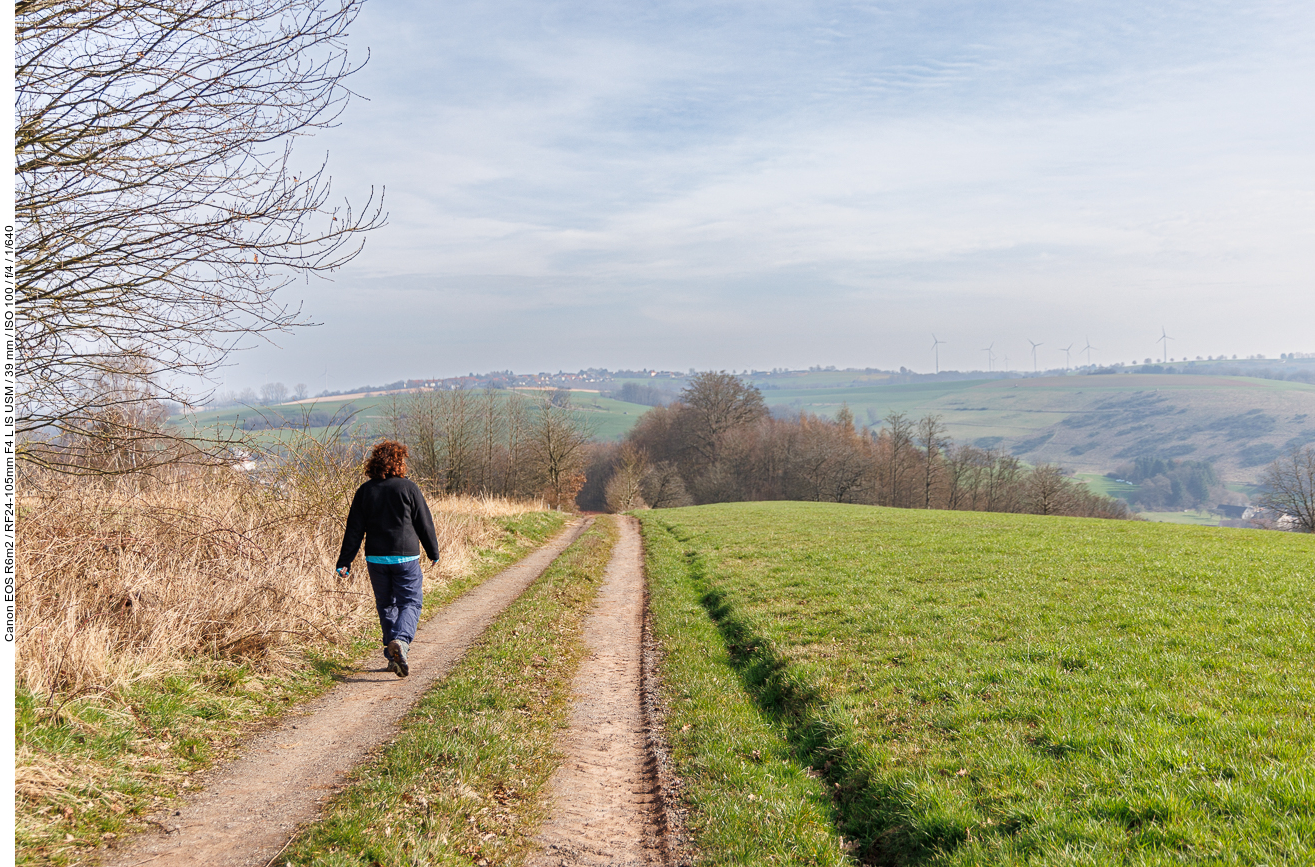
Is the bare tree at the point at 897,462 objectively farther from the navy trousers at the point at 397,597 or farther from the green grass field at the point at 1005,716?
the navy trousers at the point at 397,597

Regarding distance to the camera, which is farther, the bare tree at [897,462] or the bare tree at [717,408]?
the bare tree at [717,408]

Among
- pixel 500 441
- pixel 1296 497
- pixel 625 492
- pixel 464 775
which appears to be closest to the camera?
pixel 464 775

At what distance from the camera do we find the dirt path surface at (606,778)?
177 inches

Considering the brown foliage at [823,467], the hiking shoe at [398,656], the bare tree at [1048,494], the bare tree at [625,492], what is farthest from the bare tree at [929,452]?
the hiking shoe at [398,656]

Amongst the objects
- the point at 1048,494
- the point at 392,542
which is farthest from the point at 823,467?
the point at 392,542

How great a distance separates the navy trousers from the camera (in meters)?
8.02

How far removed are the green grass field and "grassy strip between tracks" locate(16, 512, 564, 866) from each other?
12.7ft

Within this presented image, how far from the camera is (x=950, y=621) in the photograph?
9.74 m

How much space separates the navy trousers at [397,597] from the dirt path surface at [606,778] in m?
2.18

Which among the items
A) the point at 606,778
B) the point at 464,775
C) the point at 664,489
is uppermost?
the point at 464,775

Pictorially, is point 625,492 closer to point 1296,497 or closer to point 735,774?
point 1296,497

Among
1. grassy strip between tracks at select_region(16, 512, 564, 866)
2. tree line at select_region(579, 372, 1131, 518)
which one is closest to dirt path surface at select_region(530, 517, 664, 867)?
grassy strip between tracks at select_region(16, 512, 564, 866)

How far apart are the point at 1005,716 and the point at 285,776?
615 centimetres

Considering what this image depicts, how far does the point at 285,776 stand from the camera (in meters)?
5.17
